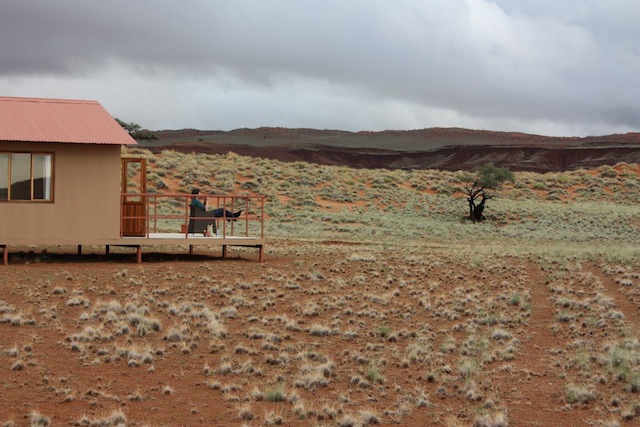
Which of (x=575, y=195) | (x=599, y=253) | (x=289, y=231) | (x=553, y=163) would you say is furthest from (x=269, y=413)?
(x=553, y=163)

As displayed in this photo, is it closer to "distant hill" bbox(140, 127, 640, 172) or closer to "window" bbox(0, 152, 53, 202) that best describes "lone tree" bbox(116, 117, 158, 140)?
"distant hill" bbox(140, 127, 640, 172)

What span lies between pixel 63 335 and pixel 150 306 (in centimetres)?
262

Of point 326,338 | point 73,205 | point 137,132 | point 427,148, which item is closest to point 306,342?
point 326,338

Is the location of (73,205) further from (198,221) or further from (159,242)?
(198,221)

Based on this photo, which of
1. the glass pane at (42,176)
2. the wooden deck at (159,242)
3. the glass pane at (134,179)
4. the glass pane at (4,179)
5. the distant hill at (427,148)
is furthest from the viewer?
the distant hill at (427,148)

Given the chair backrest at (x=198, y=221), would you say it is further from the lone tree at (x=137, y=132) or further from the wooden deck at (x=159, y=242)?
the lone tree at (x=137, y=132)

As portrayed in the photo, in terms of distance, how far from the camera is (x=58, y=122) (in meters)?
21.7

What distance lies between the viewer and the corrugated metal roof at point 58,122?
20.9 m

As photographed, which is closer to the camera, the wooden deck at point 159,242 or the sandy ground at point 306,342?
the sandy ground at point 306,342

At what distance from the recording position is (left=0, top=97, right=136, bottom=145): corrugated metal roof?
68.6 ft

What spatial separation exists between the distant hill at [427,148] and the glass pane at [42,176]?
281 ft

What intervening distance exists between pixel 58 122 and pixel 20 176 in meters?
1.69

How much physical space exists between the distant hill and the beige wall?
8562 centimetres

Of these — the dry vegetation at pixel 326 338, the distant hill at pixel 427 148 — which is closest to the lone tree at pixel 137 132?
the distant hill at pixel 427 148
